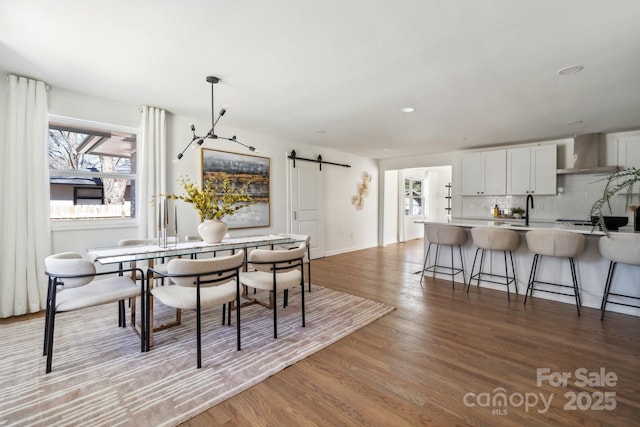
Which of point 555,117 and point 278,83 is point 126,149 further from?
point 555,117

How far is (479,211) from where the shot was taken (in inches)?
251

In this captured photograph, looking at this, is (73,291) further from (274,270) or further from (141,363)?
(274,270)

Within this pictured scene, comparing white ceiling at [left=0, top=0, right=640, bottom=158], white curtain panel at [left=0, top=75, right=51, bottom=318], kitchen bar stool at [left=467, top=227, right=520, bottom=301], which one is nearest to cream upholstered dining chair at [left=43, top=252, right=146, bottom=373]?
white curtain panel at [left=0, top=75, right=51, bottom=318]

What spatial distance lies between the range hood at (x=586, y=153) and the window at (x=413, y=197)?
172 inches

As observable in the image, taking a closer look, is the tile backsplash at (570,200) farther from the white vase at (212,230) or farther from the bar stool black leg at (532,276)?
the white vase at (212,230)

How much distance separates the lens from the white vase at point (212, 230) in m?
3.04

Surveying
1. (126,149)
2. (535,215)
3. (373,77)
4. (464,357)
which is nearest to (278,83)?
(373,77)

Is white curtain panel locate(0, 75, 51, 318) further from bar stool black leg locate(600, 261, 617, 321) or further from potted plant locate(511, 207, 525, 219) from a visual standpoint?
potted plant locate(511, 207, 525, 219)

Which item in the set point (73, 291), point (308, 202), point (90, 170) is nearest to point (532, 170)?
point (308, 202)

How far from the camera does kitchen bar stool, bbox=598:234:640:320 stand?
2.79m

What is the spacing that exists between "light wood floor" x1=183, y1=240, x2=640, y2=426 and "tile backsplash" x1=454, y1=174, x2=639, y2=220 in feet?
9.81

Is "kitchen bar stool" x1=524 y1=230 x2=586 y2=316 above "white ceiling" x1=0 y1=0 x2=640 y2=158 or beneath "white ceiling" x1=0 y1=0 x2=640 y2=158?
beneath

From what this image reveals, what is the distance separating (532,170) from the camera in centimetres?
539

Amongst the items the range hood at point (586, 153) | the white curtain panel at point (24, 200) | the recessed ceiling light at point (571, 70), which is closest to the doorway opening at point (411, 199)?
the range hood at point (586, 153)
